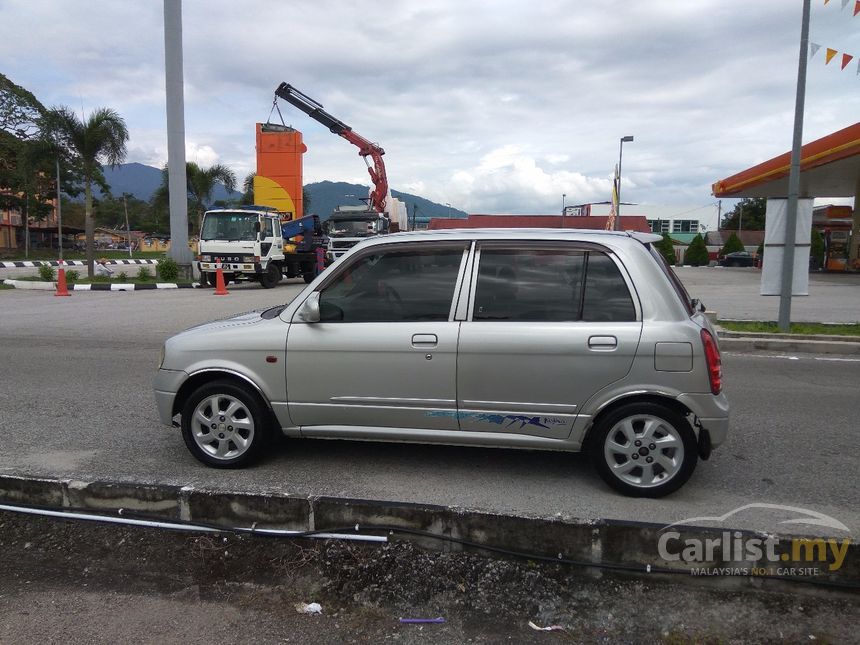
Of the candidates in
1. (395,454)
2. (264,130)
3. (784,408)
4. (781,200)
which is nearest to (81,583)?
(395,454)

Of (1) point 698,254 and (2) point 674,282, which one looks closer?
(2) point 674,282

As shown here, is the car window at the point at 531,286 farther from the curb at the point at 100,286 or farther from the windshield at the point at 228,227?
the curb at the point at 100,286

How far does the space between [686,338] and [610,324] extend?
44cm

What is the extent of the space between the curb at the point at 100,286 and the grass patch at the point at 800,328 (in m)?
16.8

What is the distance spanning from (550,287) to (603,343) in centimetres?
49

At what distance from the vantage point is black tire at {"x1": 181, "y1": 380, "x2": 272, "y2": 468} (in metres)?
4.42

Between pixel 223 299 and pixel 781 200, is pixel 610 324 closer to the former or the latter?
pixel 781 200

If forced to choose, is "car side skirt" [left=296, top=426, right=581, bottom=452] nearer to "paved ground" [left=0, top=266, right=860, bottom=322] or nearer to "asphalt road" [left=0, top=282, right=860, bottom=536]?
"asphalt road" [left=0, top=282, right=860, bottom=536]

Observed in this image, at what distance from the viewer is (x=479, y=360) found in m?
4.07

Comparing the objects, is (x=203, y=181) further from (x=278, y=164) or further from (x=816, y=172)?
(x=816, y=172)

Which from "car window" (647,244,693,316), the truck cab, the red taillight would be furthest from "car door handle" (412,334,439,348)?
the truck cab

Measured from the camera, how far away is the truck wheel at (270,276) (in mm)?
21078

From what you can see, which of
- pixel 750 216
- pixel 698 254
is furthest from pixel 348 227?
pixel 750 216

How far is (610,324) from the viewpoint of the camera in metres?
3.99
